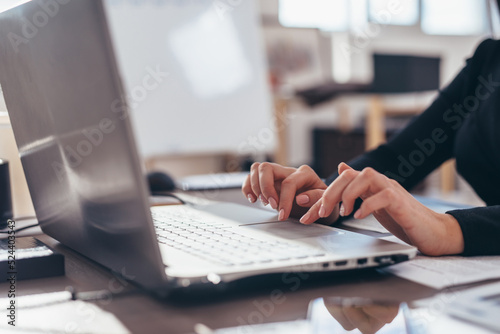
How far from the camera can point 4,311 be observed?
16.4 inches

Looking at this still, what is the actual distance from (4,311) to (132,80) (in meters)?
2.42

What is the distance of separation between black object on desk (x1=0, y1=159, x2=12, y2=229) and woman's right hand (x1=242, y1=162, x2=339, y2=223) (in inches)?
13.3

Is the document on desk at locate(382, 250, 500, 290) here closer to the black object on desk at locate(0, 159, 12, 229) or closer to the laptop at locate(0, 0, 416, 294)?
the laptop at locate(0, 0, 416, 294)

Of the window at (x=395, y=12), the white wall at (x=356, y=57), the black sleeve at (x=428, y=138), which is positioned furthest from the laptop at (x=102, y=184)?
the window at (x=395, y=12)

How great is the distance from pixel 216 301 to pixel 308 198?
0.98 feet

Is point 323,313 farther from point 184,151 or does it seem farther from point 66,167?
point 184,151

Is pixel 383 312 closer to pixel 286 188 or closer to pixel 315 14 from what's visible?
pixel 286 188

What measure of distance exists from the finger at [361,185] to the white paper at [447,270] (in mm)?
85

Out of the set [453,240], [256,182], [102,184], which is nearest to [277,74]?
[256,182]

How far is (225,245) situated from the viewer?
50 centimetres

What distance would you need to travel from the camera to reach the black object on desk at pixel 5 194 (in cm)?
70

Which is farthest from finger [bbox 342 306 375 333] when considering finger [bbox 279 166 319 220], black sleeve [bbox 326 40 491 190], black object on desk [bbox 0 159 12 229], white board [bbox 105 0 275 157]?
white board [bbox 105 0 275 157]

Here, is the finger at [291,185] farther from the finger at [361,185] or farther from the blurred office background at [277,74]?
the blurred office background at [277,74]

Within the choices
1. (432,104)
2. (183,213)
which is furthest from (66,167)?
(432,104)
